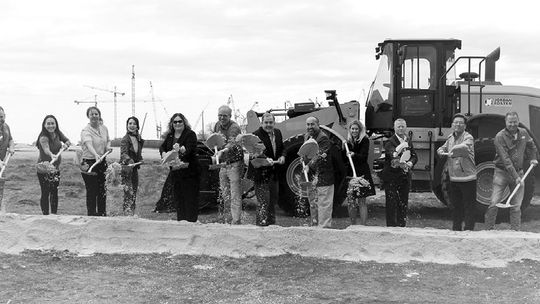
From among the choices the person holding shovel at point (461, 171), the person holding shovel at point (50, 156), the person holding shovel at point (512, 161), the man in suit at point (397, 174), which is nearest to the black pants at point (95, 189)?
the person holding shovel at point (50, 156)

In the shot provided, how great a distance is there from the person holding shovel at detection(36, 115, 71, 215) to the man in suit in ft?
13.6

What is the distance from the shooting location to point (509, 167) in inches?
289

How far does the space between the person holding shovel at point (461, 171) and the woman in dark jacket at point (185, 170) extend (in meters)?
2.95

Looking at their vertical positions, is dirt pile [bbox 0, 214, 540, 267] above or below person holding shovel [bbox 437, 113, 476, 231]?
below

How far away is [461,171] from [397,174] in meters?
0.74

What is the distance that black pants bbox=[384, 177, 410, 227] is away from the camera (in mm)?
7547

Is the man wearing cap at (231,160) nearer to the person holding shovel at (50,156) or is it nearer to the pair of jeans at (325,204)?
the pair of jeans at (325,204)

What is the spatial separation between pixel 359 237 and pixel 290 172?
126 inches

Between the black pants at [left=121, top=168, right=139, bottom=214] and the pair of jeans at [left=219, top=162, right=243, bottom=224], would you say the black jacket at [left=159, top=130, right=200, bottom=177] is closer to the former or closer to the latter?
the pair of jeans at [left=219, top=162, right=243, bottom=224]

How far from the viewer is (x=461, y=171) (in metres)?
7.35

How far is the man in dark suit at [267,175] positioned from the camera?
7.58 m

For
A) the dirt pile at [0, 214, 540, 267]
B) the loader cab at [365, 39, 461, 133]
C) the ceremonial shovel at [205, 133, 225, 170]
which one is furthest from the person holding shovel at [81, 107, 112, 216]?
the loader cab at [365, 39, 461, 133]

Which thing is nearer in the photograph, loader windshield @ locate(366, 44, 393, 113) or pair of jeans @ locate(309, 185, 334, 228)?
pair of jeans @ locate(309, 185, 334, 228)

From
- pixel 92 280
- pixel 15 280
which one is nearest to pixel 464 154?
pixel 92 280
